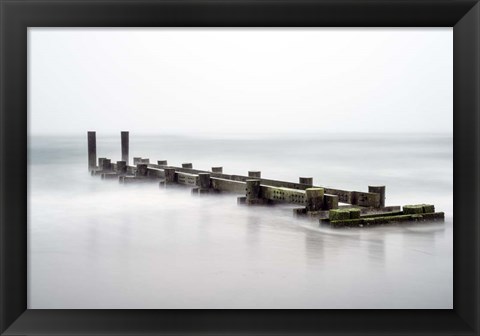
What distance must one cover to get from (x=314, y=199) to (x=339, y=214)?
0.63m

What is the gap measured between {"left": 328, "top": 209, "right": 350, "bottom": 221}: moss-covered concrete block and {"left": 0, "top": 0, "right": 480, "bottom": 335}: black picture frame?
302 cm

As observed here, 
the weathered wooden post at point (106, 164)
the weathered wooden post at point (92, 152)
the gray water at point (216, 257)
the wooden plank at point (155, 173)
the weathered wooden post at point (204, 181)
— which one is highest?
the weathered wooden post at point (92, 152)

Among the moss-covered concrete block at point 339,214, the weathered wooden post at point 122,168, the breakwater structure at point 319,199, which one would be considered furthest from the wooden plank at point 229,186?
the weathered wooden post at point 122,168

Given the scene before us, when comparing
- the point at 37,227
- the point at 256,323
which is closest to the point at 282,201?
the point at 37,227

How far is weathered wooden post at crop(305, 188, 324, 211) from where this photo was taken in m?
6.32

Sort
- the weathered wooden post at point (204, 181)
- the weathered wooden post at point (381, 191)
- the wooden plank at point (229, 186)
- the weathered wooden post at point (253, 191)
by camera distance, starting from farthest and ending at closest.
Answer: the weathered wooden post at point (204, 181)
the wooden plank at point (229, 186)
the weathered wooden post at point (253, 191)
the weathered wooden post at point (381, 191)

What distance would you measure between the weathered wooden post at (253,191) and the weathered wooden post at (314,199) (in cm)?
109

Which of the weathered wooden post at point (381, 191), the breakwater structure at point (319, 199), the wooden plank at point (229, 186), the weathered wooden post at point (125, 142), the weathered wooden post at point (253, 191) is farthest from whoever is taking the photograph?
the weathered wooden post at point (125, 142)

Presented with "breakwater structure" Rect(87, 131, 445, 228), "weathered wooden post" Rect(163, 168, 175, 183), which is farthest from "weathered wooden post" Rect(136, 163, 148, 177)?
"weathered wooden post" Rect(163, 168, 175, 183)

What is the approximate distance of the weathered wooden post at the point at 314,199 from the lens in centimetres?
632

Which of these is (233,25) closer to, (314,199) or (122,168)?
(314,199)

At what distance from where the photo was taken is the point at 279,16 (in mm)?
2711

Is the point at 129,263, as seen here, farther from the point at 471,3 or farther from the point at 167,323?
the point at 471,3

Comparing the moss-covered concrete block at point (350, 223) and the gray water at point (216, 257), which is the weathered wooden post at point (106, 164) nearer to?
the gray water at point (216, 257)
